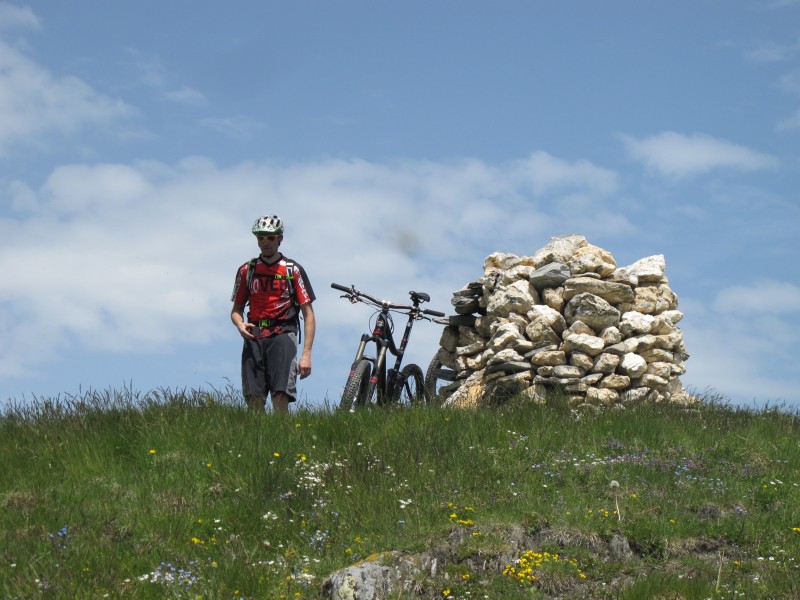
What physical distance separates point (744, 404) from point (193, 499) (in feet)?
28.8

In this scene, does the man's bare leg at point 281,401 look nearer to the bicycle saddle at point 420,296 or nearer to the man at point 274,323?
the man at point 274,323

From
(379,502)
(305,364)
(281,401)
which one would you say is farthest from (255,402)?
(379,502)

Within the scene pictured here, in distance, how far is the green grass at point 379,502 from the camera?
7.28 m

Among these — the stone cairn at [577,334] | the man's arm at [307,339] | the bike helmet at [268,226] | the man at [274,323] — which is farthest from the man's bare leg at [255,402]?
the stone cairn at [577,334]

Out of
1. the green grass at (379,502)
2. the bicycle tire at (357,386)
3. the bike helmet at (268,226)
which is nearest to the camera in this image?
the green grass at (379,502)

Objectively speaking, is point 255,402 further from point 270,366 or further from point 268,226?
point 268,226

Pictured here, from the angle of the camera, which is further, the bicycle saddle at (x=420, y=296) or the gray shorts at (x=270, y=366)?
the bicycle saddle at (x=420, y=296)

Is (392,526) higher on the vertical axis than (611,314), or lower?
lower

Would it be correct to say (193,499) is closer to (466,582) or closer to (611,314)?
(466,582)

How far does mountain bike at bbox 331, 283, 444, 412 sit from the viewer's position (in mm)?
12547

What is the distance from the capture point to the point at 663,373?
14.6m

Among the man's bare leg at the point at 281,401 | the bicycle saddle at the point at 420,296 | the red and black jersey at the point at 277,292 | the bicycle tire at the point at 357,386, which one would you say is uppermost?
the bicycle saddle at the point at 420,296

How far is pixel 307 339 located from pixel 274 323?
41 centimetres

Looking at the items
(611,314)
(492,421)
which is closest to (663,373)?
(611,314)
